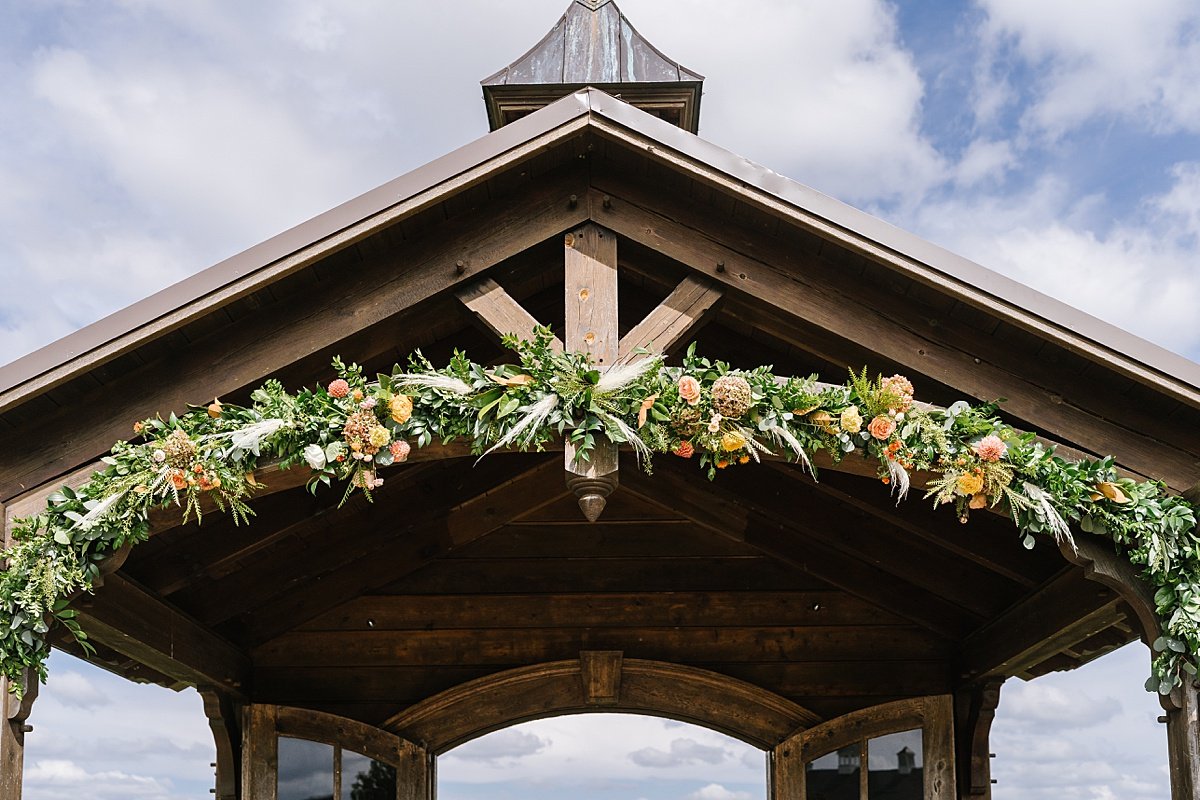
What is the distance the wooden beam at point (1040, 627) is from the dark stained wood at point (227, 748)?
379 centimetres

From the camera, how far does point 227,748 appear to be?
21.5 feet

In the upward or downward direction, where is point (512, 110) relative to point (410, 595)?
upward

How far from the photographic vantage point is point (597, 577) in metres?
6.97

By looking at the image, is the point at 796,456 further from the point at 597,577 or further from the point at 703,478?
the point at 597,577

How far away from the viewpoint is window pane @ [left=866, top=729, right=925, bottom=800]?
6574 mm

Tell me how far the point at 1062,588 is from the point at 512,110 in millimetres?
4380

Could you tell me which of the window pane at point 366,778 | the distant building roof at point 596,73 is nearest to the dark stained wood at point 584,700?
the window pane at point 366,778

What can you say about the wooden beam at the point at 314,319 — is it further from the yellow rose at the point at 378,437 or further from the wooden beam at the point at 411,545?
the wooden beam at the point at 411,545

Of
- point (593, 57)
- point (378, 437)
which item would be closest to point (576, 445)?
point (378, 437)

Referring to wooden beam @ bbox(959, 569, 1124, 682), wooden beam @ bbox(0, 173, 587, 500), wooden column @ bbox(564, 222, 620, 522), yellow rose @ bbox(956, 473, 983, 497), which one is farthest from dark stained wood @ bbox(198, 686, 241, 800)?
yellow rose @ bbox(956, 473, 983, 497)

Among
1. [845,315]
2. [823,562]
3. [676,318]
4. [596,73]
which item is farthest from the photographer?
[596,73]

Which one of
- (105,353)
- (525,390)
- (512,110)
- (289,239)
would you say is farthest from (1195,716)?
(512,110)

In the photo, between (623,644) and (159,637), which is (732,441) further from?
(623,644)

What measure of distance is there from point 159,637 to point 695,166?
10.1 ft
